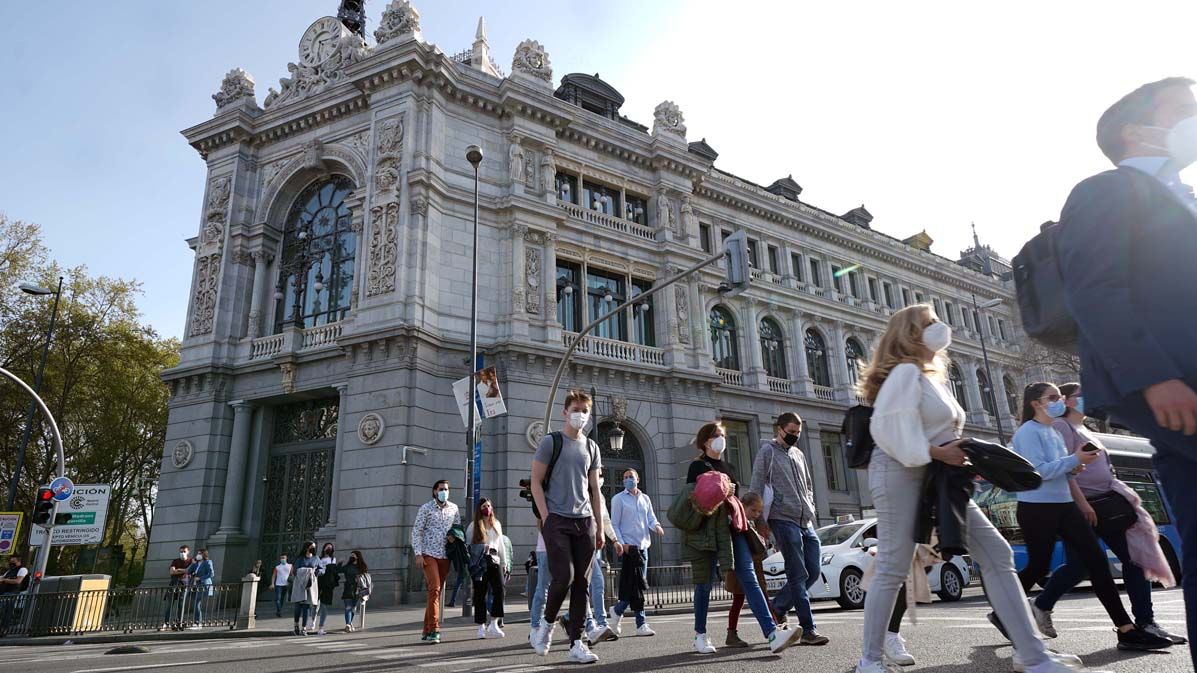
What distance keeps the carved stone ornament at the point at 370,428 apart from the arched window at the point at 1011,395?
3632 cm

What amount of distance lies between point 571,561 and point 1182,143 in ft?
14.8

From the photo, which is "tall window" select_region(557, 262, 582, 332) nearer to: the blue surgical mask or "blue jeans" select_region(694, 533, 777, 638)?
"blue jeans" select_region(694, 533, 777, 638)

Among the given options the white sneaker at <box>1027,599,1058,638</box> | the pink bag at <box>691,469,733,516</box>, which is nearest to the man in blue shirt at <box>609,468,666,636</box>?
the pink bag at <box>691,469,733,516</box>

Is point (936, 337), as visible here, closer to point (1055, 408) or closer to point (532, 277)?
point (1055, 408)

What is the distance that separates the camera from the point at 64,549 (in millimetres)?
33531

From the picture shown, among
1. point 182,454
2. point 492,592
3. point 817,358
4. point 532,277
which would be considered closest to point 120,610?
point 182,454

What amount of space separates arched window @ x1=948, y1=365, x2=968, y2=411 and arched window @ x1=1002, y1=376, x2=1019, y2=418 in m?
4.28

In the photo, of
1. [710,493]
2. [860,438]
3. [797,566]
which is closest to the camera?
[860,438]

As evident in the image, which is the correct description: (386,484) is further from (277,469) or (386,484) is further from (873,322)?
(873,322)

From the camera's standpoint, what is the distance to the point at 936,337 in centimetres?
366

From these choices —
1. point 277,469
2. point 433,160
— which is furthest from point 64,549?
point 433,160

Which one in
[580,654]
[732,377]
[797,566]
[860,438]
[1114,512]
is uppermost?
[732,377]

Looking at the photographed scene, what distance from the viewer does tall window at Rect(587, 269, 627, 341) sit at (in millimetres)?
23734

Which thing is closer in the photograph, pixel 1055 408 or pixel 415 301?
pixel 1055 408
